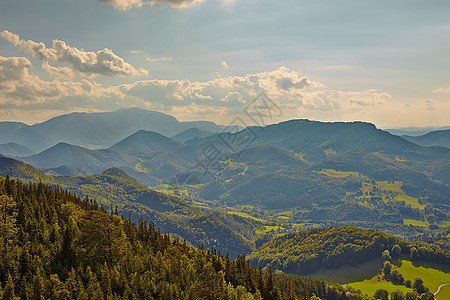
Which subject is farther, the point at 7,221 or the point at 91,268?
the point at 7,221

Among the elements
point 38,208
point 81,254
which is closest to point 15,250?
point 81,254

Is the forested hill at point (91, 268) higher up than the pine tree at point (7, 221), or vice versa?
the pine tree at point (7, 221)

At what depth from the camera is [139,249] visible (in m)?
107

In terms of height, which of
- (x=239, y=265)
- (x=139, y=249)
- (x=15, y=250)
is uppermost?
(x=15, y=250)

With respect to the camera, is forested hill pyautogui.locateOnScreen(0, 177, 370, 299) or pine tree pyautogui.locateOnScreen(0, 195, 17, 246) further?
pine tree pyautogui.locateOnScreen(0, 195, 17, 246)

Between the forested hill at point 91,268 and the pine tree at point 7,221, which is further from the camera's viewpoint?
the pine tree at point 7,221

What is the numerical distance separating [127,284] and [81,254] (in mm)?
19206

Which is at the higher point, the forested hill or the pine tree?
the pine tree

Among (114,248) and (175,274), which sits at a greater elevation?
(114,248)

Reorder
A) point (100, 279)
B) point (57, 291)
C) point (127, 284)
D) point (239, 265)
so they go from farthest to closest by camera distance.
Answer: point (239, 265), point (100, 279), point (127, 284), point (57, 291)

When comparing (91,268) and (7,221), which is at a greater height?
(7,221)

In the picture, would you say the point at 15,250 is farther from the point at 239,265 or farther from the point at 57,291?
the point at 239,265

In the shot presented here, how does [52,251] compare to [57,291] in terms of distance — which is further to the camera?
[52,251]

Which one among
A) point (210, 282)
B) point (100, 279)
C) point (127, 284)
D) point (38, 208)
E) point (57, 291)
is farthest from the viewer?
point (38, 208)
